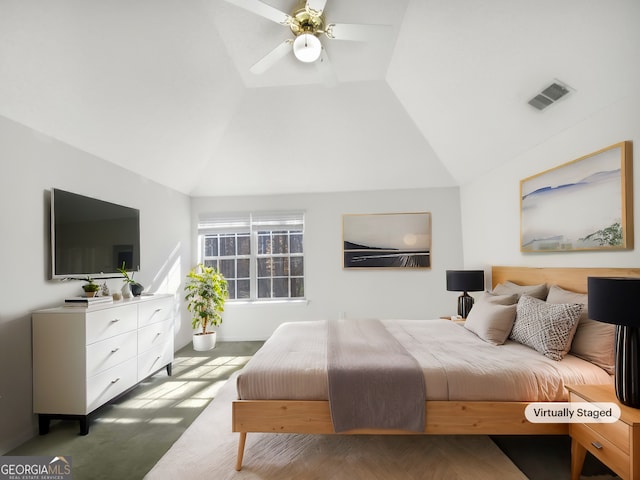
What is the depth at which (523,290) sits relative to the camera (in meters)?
2.84

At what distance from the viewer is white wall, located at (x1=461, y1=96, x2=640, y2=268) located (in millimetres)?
2061

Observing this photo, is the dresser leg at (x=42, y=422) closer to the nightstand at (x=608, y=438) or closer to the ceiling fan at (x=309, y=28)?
the ceiling fan at (x=309, y=28)

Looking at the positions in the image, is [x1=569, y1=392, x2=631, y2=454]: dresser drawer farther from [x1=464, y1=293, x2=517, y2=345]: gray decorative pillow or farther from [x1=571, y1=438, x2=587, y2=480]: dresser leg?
[x1=464, y1=293, x2=517, y2=345]: gray decorative pillow

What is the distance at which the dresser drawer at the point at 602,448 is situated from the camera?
56.6 inches

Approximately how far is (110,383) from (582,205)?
13.3 feet

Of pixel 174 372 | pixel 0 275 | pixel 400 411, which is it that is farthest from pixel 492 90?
pixel 174 372

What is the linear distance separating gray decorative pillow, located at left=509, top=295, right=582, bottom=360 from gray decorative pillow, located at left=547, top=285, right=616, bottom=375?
0.10 metres

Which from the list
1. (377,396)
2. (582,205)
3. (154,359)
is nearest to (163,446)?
(154,359)

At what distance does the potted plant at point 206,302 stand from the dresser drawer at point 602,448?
12.9 feet

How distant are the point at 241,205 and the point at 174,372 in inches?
100

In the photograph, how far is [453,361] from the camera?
6.63 ft

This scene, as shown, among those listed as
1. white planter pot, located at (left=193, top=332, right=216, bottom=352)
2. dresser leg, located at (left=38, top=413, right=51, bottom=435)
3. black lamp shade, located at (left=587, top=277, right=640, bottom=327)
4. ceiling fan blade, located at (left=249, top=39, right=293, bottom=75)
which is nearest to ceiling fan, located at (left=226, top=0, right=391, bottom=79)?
ceiling fan blade, located at (left=249, top=39, right=293, bottom=75)

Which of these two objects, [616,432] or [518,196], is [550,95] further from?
[616,432]

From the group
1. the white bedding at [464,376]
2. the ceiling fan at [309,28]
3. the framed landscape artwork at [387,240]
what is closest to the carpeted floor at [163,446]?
the white bedding at [464,376]
